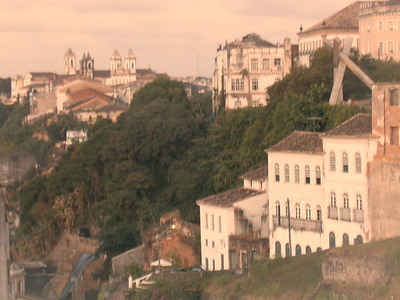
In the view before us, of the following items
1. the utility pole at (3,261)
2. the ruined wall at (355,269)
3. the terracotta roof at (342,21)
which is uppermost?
the terracotta roof at (342,21)

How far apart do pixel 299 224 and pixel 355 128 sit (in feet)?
13.2

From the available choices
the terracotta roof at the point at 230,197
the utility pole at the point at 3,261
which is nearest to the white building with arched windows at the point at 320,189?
the terracotta roof at the point at 230,197

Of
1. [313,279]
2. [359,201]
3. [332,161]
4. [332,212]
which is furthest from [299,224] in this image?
[313,279]

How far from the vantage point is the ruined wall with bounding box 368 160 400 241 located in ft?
148

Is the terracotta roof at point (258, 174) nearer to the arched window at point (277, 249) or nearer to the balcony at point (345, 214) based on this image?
the arched window at point (277, 249)

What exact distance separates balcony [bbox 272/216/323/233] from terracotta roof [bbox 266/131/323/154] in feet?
8.03

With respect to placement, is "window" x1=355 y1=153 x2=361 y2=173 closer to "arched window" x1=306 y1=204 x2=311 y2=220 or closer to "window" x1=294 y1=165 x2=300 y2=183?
"arched window" x1=306 y1=204 x2=311 y2=220

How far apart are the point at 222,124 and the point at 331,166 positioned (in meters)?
20.5

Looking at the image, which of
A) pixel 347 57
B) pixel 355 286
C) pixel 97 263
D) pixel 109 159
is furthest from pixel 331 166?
pixel 109 159

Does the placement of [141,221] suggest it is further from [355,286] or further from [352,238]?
[355,286]

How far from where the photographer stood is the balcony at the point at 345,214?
45.7 m

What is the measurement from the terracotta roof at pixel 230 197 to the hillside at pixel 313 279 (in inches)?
203

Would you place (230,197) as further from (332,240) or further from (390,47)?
(390,47)

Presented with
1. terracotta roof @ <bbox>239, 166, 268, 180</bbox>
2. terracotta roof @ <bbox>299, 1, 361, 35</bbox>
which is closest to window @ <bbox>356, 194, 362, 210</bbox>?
terracotta roof @ <bbox>239, 166, 268, 180</bbox>
